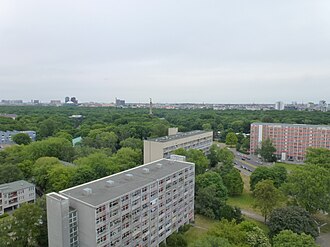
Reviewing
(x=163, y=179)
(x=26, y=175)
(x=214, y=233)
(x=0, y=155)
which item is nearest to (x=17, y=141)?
(x=0, y=155)

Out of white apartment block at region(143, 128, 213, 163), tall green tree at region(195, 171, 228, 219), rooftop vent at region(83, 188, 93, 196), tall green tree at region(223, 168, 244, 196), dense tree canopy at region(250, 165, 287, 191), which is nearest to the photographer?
rooftop vent at region(83, 188, 93, 196)

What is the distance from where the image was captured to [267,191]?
28.3 meters

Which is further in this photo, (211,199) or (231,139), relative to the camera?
(231,139)

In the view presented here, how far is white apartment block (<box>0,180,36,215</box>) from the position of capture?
29.8 metres

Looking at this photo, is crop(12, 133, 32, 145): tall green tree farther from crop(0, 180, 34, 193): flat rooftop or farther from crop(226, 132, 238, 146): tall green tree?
crop(226, 132, 238, 146): tall green tree

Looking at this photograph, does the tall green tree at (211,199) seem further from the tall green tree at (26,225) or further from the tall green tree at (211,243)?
the tall green tree at (26,225)

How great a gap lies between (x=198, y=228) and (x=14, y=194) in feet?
71.6

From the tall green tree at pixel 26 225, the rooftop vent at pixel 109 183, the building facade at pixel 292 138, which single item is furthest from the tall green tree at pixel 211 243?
the building facade at pixel 292 138

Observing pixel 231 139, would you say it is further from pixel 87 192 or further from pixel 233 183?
pixel 87 192

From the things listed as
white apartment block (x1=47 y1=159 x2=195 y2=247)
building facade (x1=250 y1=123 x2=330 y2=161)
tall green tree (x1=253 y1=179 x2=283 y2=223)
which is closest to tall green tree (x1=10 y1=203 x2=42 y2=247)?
white apartment block (x1=47 y1=159 x2=195 y2=247)

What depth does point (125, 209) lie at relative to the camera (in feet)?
66.3

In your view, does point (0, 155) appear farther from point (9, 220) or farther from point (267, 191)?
point (267, 191)

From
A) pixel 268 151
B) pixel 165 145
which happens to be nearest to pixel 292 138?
pixel 268 151

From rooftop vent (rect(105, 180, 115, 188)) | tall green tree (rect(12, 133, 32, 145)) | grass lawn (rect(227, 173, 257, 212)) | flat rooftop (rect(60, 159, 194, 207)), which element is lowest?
grass lawn (rect(227, 173, 257, 212))
